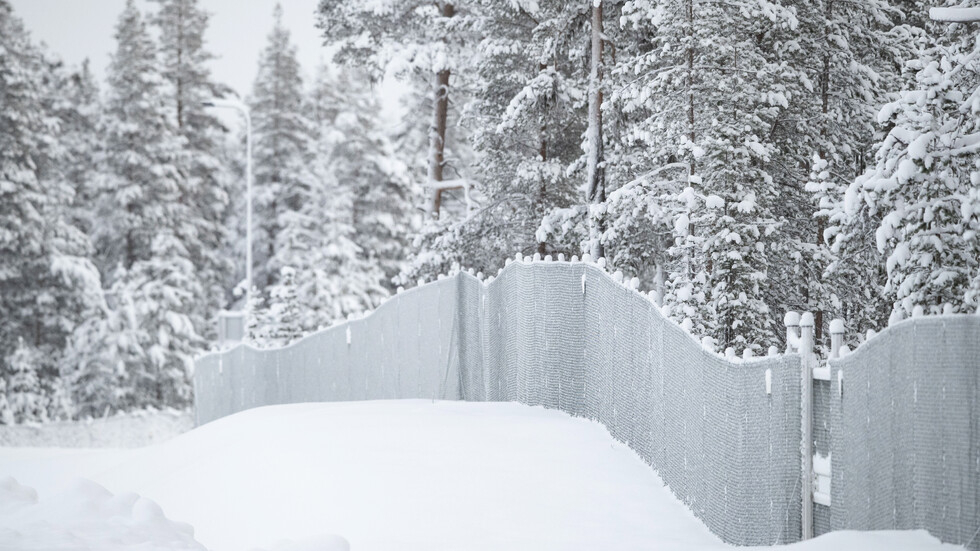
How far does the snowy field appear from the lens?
7.53 m

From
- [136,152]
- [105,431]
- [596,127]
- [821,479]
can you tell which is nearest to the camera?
[821,479]

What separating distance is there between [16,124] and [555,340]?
103 feet

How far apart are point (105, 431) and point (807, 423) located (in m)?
34.7

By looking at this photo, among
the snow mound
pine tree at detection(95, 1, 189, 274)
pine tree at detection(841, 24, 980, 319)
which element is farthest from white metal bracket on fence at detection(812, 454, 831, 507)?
pine tree at detection(95, 1, 189, 274)

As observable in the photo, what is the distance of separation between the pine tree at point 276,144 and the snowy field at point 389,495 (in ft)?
117

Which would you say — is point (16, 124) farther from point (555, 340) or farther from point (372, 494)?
point (372, 494)

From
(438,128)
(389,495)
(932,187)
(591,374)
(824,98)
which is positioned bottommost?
(389,495)

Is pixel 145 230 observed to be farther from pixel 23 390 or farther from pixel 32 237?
pixel 23 390

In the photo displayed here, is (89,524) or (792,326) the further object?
(89,524)

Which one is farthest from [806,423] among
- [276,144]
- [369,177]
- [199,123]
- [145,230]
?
[199,123]

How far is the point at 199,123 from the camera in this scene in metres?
49.7

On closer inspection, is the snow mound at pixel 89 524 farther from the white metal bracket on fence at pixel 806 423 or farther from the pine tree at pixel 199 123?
the pine tree at pixel 199 123

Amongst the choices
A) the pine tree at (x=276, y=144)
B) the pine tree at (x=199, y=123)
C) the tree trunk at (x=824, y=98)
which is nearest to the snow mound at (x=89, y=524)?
the tree trunk at (x=824, y=98)

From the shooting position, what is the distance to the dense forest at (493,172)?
1269 centimetres
